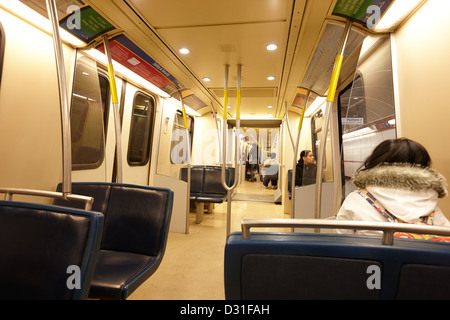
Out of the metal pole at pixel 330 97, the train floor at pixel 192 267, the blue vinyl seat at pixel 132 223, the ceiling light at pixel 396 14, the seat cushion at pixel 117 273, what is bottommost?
the train floor at pixel 192 267

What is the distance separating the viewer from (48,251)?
909 mm

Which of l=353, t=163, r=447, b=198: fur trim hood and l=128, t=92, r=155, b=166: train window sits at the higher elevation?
l=128, t=92, r=155, b=166: train window

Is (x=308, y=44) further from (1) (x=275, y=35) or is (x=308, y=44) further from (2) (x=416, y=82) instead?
(2) (x=416, y=82)

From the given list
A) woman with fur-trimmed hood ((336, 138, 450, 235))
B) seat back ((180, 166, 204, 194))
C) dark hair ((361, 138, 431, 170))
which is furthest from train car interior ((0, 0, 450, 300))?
seat back ((180, 166, 204, 194))

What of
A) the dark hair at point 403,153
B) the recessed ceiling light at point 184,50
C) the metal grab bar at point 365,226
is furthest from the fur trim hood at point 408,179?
the recessed ceiling light at point 184,50

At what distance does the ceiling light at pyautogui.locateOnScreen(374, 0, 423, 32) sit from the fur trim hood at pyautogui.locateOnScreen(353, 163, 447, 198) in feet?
4.29

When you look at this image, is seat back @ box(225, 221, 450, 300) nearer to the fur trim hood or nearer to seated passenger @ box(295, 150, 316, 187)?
the fur trim hood

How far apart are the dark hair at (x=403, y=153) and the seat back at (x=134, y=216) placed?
1339 mm

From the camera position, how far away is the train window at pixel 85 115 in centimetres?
252

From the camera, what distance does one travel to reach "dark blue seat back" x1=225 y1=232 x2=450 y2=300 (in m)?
0.59

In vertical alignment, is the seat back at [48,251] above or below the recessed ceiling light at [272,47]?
below

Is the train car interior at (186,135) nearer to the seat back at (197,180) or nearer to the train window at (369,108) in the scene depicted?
the train window at (369,108)
